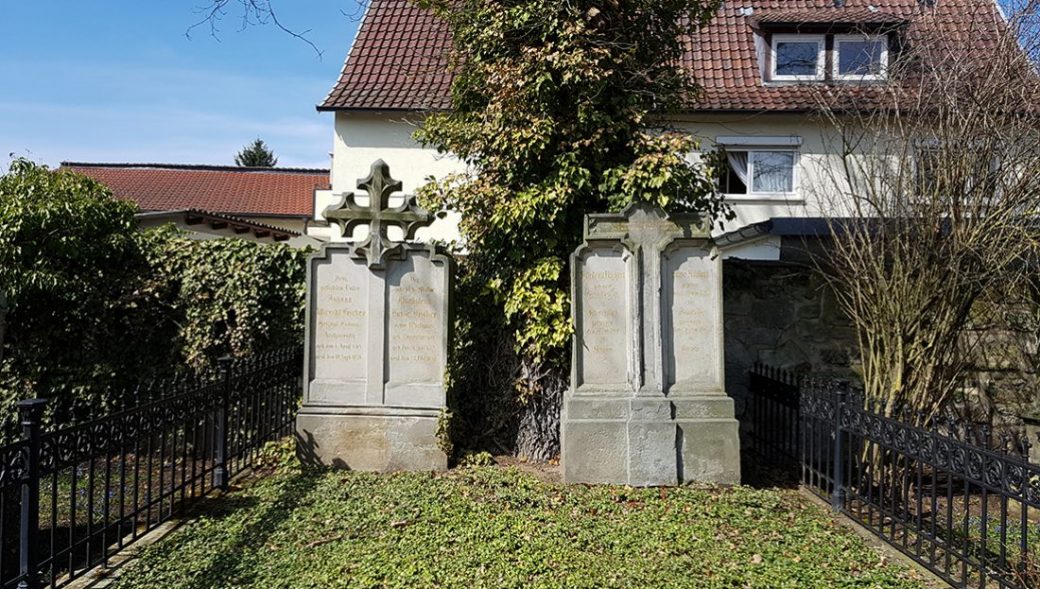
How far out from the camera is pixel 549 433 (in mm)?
6840

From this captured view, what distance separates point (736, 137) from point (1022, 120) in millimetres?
7311

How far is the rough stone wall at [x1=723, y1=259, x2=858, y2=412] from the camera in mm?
7664

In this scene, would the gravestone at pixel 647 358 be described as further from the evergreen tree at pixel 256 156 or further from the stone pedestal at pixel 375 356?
the evergreen tree at pixel 256 156

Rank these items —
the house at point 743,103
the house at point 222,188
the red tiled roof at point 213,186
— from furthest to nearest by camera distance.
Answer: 1. the red tiled roof at point 213,186
2. the house at point 222,188
3. the house at point 743,103

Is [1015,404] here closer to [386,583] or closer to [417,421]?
[417,421]

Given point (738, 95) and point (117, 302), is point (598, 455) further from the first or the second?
point (738, 95)

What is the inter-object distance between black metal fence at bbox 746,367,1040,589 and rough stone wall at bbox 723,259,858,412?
46 centimetres

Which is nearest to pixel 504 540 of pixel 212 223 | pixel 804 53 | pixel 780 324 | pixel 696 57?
pixel 780 324

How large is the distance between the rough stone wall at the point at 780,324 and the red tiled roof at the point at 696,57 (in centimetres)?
500

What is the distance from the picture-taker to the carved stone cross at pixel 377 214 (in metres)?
6.48

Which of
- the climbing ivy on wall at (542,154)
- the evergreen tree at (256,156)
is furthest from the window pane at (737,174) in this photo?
the evergreen tree at (256,156)

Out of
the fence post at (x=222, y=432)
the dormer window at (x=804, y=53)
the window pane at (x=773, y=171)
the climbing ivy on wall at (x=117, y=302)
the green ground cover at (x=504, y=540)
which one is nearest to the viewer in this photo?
the green ground cover at (x=504, y=540)

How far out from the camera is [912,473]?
6.16m

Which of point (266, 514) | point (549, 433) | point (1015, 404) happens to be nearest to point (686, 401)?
point (549, 433)
